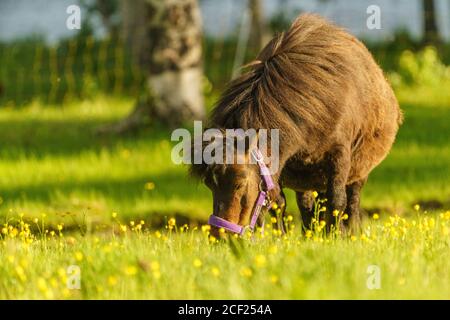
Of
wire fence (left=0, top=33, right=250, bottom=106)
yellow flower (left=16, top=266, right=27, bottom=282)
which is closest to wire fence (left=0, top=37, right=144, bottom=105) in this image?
wire fence (left=0, top=33, right=250, bottom=106)

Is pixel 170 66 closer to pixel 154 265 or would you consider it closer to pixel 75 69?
pixel 75 69

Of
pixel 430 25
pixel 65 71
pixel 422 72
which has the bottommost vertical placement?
pixel 422 72

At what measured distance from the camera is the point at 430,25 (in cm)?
2214

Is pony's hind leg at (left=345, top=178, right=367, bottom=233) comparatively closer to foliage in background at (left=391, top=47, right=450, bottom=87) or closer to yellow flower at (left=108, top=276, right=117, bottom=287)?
yellow flower at (left=108, top=276, right=117, bottom=287)

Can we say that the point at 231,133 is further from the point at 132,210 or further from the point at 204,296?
the point at 132,210

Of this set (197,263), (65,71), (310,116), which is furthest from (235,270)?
(65,71)

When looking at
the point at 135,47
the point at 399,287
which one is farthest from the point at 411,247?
the point at 135,47

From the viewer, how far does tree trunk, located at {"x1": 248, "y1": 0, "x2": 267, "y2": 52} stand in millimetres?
21641

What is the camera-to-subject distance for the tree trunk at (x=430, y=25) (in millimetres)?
21953

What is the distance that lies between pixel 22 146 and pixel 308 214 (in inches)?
275

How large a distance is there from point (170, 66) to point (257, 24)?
6.12m

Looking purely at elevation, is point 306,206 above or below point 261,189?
below

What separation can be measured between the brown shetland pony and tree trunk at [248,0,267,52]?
1182 centimetres

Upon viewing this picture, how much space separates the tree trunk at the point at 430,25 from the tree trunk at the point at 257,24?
3618 mm
